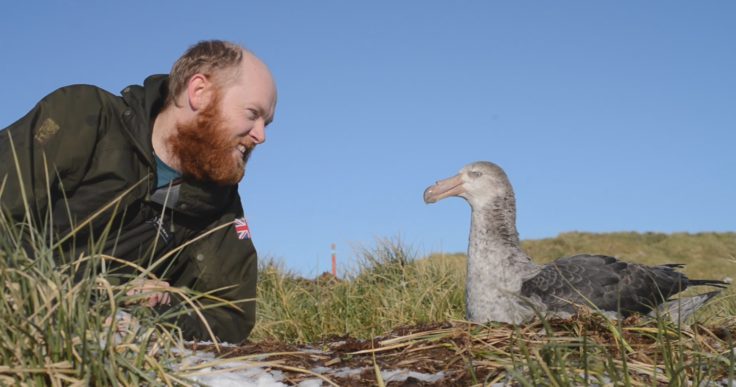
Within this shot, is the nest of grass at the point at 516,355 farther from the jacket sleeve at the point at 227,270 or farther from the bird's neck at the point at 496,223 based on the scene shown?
the bird's neck at the point at 496,223

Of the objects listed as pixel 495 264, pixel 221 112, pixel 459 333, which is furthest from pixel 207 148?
pixel 495 264

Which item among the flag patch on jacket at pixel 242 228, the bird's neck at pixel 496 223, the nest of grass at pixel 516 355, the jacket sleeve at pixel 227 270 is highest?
the bird's neck at pixel 496 223

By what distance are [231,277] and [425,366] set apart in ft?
7.37

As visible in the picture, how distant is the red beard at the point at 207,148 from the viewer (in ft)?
12.7

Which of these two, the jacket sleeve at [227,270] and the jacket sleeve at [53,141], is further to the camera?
the jacket sleeve at [227,270]

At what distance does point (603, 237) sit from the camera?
60.7 ft

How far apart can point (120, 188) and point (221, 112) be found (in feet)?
2.03

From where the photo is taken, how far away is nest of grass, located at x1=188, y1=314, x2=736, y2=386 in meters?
1.92

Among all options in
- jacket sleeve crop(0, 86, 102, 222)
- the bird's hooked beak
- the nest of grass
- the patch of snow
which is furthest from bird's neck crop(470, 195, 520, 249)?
the patch of snow

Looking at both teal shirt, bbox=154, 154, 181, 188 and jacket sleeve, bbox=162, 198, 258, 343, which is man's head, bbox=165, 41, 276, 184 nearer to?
teal shirt, bbox=154, 154, 181, 188

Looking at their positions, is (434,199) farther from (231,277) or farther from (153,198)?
(153,198)

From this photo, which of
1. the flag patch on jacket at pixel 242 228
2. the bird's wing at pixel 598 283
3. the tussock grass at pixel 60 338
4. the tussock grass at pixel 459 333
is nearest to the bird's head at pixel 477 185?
the bird's wing at pixel 598 283

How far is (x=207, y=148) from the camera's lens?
3.85 m

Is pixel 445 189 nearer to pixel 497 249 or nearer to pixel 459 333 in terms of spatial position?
pixel 497 249
